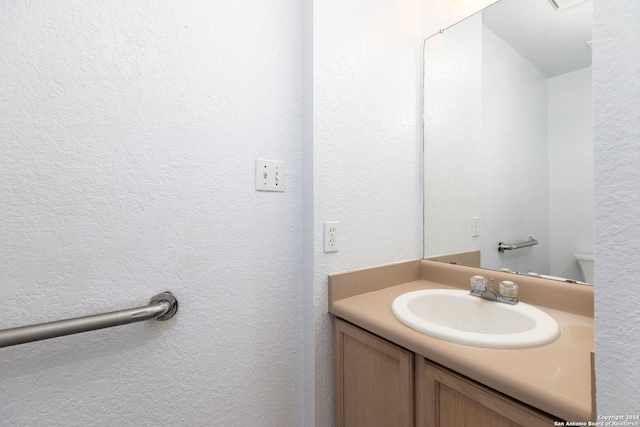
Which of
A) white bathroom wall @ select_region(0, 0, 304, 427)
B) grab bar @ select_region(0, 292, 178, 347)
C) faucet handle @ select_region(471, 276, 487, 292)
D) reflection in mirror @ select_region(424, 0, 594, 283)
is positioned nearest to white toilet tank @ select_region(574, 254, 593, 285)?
reflection in mirror @ select_region(424, 0, 594, 283)

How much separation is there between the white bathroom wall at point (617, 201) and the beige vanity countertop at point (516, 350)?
0.15m

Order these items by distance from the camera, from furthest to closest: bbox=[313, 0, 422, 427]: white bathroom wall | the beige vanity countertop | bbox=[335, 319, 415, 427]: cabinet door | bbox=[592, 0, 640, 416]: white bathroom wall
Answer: bbox=[313, 0, 422, 427]: white bathroom wall, bbox=[335, 319, 415, 427]: cabinet door, the beige vanity countertop, bbox=[592, 0, 640, 416]: white bathroom wall

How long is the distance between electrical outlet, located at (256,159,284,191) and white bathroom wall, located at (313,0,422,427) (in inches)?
5.0

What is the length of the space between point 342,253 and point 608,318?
0.70 m

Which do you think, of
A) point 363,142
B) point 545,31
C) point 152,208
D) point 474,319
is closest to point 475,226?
point 474,319

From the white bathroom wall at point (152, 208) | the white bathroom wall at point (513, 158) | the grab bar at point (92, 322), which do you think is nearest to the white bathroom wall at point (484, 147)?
the white bathroom wall at point (513, 158)

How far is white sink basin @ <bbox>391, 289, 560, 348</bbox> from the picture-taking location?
0.59 metres

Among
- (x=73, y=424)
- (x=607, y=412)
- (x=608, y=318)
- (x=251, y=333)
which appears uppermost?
(x=608, y=318)

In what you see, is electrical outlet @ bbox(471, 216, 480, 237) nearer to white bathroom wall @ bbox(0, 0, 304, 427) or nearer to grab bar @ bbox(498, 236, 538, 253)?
grab bar @ bbox(498, 236, 538, 253)

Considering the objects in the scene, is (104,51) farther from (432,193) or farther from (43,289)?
(432,193)

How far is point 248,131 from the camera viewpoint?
33.4 inches

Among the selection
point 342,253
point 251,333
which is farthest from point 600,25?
point 251,333

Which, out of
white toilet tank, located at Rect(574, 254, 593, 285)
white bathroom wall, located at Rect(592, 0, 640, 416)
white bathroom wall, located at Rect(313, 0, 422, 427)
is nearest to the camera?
white bathroom wall, located at Rect(592, 0, 640, 416)

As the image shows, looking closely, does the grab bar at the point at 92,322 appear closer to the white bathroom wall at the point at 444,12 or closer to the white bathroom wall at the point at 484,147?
the white bathroom wall at the point at 484,147
